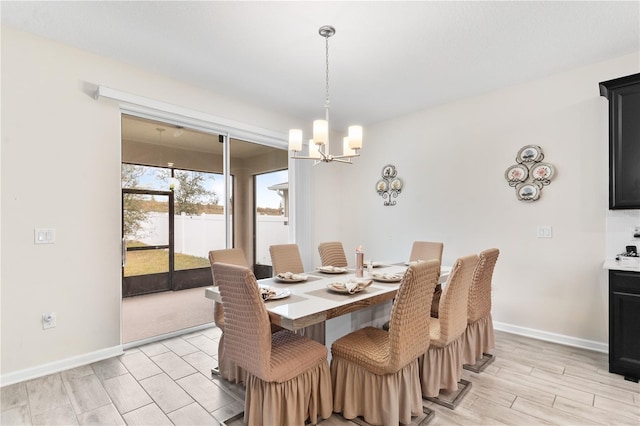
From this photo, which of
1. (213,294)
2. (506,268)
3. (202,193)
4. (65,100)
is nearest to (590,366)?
(506,268)

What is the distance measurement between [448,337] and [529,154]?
7.95ft

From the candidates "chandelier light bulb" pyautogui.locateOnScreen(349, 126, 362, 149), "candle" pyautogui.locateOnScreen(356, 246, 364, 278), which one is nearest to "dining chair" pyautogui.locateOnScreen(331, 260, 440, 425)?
"candle" pyautogui.locateOnScreen(356, 246, 364, 278)

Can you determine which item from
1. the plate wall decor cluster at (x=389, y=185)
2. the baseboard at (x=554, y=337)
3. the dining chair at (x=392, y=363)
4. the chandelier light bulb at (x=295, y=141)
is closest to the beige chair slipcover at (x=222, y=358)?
the dining chair at (x=392, y=363)

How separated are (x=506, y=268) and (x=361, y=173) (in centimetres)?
242

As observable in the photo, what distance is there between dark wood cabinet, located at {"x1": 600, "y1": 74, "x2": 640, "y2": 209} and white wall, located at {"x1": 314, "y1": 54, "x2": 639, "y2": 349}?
1.23ft

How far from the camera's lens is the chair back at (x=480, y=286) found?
256 centimetres

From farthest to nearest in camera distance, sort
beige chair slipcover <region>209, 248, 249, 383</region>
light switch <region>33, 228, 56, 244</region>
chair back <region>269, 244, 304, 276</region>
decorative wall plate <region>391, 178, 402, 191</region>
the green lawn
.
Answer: decorative wall plate <region>391, 178, 402, 191</region> → the green lawn → chair back <region>269, 244, 304, 276</region> → light switch <region>33, 228, 56, 244</region> → beige chair slipcover <region>209, 248, 249, 383</region>

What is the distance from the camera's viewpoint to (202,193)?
12.5 ft

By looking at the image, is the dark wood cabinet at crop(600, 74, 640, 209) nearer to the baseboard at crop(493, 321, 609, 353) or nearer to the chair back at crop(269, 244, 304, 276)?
the baseboard at crop(493, 321, 609, 353)

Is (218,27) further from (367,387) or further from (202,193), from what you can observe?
(367,387)

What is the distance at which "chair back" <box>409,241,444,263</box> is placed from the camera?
353 centimetres

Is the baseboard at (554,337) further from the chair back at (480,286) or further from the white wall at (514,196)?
the chair back at (480,286)

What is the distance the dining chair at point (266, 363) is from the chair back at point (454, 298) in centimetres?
83

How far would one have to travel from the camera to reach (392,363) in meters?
1.82
